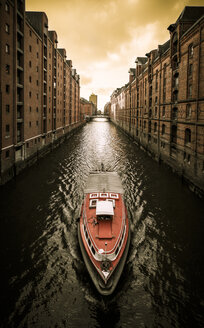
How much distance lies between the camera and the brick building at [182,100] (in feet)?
68.4

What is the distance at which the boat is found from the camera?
925cm

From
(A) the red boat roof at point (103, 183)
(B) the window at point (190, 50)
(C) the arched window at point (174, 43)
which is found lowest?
(A) the red boat roof at point (103, 183)

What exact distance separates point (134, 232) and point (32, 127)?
81.9 ft

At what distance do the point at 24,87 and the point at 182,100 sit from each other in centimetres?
2034

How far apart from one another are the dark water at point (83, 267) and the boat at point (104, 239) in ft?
2.42

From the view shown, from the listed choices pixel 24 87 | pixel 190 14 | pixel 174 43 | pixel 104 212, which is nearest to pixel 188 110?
pixel 174 43

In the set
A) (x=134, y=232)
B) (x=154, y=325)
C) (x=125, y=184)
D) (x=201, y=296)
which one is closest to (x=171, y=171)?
(x=125, y=184)

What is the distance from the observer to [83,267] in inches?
433

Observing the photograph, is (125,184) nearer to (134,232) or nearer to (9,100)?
(134,232)

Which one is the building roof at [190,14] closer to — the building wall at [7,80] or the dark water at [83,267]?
the building wall at [7,80]

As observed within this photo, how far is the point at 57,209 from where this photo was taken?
17578 mm

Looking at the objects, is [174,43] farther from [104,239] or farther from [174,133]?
[104,239]

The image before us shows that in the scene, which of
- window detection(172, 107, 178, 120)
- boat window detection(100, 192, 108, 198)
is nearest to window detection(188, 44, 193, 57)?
window detection(172, 107, 178, 120)

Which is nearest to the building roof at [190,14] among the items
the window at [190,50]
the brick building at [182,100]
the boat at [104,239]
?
the brick building at [182,100]
